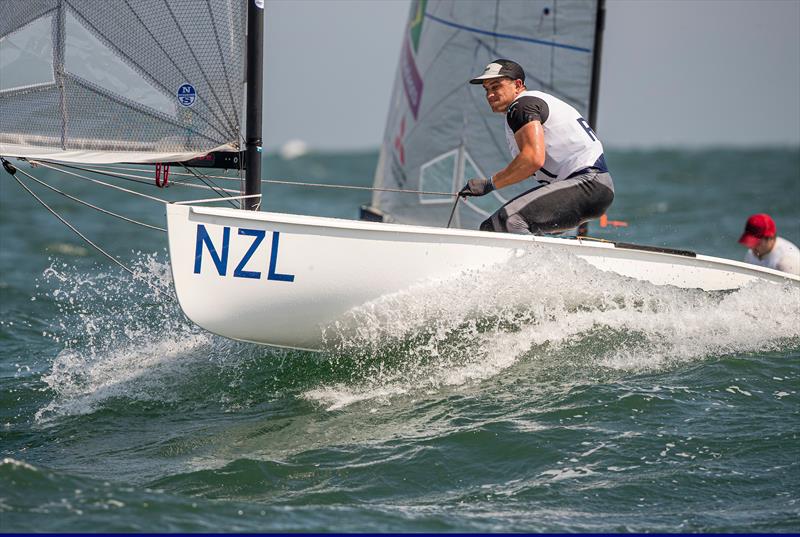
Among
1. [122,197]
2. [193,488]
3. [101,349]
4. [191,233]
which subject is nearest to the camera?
[193,488]

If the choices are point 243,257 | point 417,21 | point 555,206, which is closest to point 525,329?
point 555,206

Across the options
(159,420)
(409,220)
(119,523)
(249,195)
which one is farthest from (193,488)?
(409,220)

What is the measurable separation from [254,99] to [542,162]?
3.99 ft

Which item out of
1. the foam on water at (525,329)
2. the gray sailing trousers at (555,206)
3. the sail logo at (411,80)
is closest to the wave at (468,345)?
the foam on water at (525,329)

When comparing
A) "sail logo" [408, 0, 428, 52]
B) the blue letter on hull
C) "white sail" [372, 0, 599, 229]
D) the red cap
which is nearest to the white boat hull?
the blue letter on hull

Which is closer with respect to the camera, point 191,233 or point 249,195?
point 191,233

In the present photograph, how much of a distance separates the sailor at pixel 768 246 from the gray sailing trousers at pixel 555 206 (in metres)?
1.29

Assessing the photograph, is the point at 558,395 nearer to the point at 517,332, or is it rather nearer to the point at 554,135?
the point at 517,332

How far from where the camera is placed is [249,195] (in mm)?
4055

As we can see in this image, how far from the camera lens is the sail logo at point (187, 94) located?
4.07 m

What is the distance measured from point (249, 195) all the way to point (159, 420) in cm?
98

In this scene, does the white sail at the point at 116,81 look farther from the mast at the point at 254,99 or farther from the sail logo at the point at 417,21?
the sail logo at the point at 417,21

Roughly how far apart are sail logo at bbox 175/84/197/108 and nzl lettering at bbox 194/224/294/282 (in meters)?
0.70

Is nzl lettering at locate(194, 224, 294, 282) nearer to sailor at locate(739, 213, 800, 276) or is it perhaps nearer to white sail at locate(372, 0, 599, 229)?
sailor at locate(739, 213, 800, 276)
